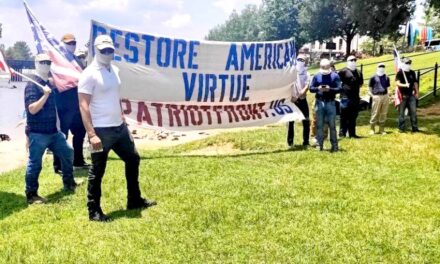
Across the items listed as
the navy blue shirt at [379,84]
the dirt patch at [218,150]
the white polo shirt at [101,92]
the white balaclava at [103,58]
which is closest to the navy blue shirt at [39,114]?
the white polo shirt at [101,92]

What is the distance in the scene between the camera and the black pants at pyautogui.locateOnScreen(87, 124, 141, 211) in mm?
5629

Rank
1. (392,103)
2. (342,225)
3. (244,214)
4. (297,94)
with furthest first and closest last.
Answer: (392,103), (297,94), (244,214), (342,225)

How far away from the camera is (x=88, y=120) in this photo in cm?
545

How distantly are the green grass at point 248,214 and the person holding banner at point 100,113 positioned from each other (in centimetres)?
50

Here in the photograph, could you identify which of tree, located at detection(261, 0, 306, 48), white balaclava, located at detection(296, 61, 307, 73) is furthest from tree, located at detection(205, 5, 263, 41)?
white balaclava, located at detection(296, 61, 307, 73)

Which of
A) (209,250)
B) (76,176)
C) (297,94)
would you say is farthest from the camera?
(297,94)

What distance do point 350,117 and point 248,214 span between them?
6251 millimetres

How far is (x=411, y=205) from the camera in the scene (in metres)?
6.12

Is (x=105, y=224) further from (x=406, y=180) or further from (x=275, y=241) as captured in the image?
(x=406, y=180)

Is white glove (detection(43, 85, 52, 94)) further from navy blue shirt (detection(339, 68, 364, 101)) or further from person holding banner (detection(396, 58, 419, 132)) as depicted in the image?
person holding banner (detection(396, 58, 419, 132))

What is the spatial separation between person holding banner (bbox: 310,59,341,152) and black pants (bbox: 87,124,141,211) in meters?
4.42

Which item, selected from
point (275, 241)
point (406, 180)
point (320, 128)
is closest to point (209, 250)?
point (275, 241)

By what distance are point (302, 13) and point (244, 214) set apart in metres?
64.8

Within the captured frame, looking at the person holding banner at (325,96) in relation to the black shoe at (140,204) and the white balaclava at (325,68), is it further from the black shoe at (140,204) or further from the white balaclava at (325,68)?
the black shoe at (140,204)
